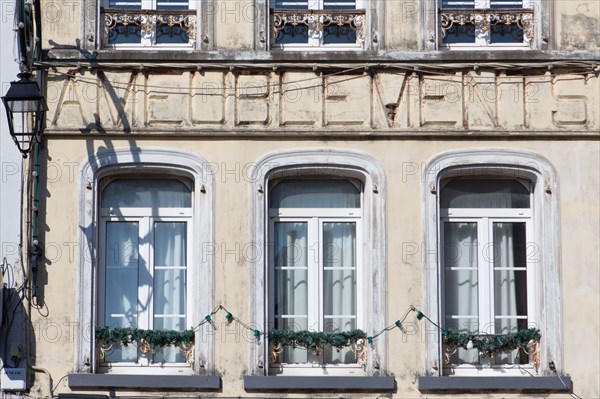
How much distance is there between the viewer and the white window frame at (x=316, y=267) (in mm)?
15359

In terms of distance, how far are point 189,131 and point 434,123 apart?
2.69 metres

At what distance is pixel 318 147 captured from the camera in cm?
1552

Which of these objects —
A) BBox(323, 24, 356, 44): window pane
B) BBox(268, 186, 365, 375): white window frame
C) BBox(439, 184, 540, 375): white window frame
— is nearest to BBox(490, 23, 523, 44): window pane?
BBox(323, 24, 356, 44): window pane

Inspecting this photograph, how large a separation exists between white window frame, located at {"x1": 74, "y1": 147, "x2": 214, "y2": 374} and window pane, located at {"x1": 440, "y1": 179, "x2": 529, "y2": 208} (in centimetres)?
274

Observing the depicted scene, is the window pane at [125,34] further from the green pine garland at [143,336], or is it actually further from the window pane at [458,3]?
the window pane at [458,3]

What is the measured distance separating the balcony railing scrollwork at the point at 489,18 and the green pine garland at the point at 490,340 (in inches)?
130

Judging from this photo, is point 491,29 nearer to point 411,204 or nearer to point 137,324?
point 411,204

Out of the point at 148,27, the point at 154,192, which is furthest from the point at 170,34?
the point at 154,192

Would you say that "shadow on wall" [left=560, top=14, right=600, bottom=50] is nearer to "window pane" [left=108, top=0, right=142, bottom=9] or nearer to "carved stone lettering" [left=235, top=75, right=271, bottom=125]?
"carved stone lettering" [left=235, top=75, right=271, bottom=125]

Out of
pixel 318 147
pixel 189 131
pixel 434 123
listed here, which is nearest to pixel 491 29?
pixel 434 123

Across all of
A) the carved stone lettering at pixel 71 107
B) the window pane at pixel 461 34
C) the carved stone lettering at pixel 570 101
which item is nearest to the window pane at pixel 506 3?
the window pane at pixel 461 34

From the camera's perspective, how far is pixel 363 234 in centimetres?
1568

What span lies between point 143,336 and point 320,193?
8.26 feet

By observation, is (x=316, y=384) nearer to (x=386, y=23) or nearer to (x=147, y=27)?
(x=386, y=23)
